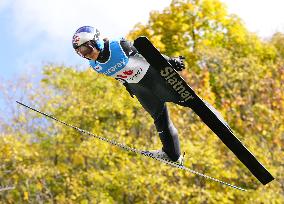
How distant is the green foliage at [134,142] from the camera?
82.3 ft

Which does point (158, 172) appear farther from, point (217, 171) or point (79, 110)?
point (79, 110)

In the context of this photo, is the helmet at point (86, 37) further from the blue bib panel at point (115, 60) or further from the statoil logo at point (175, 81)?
the statoil logo at point (175, 81)

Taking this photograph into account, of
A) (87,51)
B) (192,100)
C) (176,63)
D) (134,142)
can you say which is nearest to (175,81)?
(176,63)

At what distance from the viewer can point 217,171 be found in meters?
25.5

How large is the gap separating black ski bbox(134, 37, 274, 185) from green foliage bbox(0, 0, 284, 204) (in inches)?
614

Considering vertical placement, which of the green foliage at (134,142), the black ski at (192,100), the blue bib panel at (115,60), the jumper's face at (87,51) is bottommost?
the black ski at (192,100)

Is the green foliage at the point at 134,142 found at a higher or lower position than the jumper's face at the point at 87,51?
higher

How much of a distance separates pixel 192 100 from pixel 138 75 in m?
0.74

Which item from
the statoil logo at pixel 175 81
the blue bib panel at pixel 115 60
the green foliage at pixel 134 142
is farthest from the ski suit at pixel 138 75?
the green foliage at pixel 134 142

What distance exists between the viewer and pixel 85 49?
19.9 ft

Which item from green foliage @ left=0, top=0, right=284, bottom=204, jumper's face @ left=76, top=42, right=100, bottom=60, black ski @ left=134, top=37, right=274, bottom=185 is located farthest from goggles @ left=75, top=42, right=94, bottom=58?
green foliage @ left=0, top=0, right=284, bottom=204

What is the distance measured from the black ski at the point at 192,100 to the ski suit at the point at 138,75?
153 millimetres

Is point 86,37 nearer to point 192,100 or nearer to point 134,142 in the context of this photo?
point 192,100

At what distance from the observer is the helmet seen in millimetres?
5973
